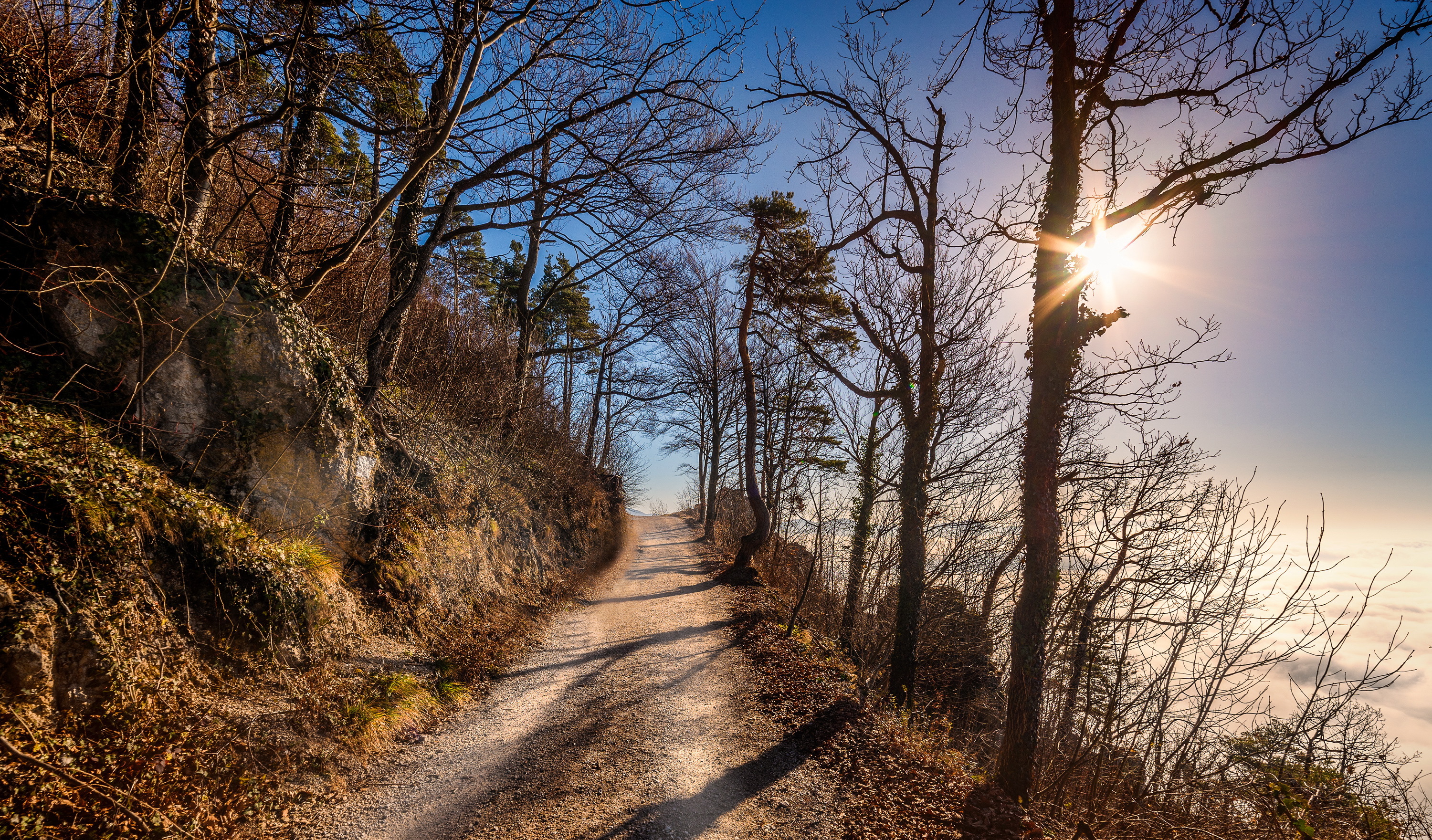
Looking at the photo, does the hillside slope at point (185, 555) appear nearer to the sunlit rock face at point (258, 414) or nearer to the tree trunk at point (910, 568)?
the sunlit rock face at point (258, 414)

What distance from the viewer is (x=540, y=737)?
5.33 meters

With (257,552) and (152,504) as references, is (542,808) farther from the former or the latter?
(152,504)

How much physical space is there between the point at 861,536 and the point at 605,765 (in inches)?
353

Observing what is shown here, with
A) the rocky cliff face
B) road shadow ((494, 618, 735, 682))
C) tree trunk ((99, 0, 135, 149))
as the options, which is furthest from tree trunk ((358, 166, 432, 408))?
road shadow ((494, 618, 735, 682))

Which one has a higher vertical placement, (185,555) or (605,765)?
(185,555)

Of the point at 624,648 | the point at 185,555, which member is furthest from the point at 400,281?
the point at 624,648

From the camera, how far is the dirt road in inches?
160

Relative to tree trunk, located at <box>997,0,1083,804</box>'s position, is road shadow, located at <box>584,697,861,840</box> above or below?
below

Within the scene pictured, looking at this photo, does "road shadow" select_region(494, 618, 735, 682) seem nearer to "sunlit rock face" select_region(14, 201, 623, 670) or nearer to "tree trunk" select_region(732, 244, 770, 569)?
"sunlit rock face" select_region(14, 201, 623, 670)

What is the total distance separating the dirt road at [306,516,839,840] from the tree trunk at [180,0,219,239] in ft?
18.8

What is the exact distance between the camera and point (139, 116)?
4.77 metres

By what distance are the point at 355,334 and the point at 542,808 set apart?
320 inches

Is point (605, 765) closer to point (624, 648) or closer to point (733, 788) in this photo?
point (733, 788)

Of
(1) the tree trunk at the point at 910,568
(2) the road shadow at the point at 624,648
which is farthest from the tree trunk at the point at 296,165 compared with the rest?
(1) the tree trunk at the point at 910,568
